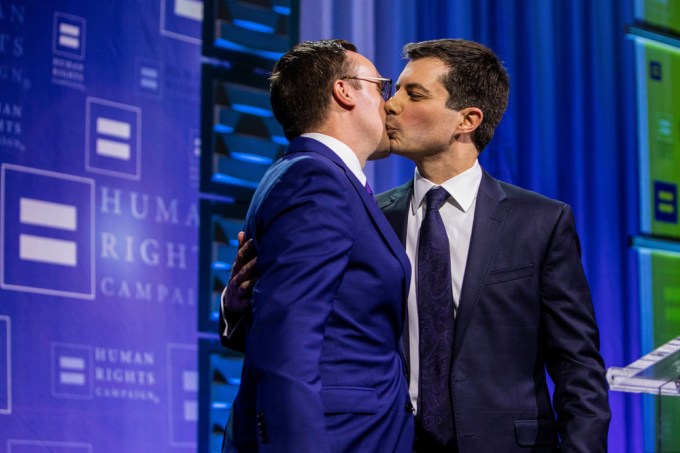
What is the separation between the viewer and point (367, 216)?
5.25ft

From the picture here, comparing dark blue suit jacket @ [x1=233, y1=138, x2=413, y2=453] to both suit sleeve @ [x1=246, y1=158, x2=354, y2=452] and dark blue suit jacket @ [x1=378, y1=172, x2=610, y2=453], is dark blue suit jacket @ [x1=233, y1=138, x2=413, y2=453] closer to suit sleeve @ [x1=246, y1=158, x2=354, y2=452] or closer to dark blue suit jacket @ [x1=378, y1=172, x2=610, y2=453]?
suit sleeve @ [x1=246, y1=158, x2=354, y2=452]

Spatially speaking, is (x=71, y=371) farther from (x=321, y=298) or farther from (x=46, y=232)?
(x=321, y=298)

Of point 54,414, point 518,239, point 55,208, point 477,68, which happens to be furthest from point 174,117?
point 518,239

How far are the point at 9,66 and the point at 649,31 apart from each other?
2692 millimetres

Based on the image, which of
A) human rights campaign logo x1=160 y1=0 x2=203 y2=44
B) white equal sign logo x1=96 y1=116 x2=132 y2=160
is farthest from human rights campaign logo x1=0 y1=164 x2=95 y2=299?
human rights campaign logo x1=160 y1=0 x2=203 y2=44

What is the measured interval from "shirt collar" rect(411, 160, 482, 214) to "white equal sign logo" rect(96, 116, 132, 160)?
3.73 feet

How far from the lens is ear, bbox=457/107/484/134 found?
2119 mm

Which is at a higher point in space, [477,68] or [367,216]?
[477,68]

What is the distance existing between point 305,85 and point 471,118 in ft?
1.71

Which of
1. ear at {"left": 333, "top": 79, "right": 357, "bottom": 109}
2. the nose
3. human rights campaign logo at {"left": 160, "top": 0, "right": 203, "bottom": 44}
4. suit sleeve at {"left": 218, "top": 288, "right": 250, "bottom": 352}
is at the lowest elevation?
suit sleeve at {"left": 218, "top": 288, "right": 250, "bottom": 352}

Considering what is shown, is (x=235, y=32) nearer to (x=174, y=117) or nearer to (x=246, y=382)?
(x=174, y=117)

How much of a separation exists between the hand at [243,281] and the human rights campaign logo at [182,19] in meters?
1.53

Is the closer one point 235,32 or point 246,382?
point 246,382

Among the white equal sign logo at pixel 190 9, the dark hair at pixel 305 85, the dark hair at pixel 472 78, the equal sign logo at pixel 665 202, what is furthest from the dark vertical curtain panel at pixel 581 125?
the dark hair at pixel 305 85
